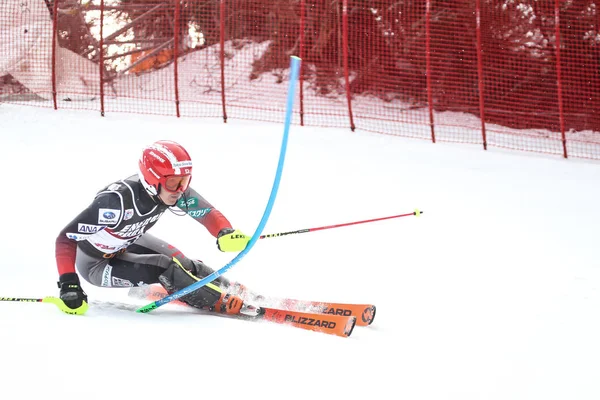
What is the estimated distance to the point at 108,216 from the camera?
4.12m

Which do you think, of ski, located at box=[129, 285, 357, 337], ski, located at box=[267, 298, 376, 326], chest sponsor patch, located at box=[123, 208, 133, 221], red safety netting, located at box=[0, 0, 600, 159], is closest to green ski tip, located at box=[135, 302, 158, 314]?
ski, located at box=[129, 285, 357, 337]

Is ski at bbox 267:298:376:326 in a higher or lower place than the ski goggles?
lower

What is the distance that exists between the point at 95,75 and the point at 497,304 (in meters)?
8.31

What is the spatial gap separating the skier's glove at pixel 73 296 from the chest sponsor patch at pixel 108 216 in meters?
0.38

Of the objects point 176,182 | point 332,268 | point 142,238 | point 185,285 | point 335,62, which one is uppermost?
point 335,62

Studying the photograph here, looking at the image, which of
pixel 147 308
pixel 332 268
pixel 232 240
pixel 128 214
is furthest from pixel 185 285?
pixel 332 268

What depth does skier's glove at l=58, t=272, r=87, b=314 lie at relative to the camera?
3.93 m

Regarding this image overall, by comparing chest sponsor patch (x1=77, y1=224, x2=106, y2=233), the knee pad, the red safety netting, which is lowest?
the knee pad

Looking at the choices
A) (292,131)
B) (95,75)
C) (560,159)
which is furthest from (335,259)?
(95,75)

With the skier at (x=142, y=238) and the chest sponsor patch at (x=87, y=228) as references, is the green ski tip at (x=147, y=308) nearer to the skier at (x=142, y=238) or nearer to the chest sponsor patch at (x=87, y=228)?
the skier at (x=142, y=238)

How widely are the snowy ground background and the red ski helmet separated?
30.4 inches

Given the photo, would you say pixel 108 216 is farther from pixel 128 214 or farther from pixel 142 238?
pixel 142 238

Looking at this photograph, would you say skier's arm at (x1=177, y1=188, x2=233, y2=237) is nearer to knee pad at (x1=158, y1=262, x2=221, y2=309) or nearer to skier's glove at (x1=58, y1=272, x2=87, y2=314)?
knee pad at (x1=158, y1=262, x2=221, y2=309)

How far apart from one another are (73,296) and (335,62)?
315 inches
